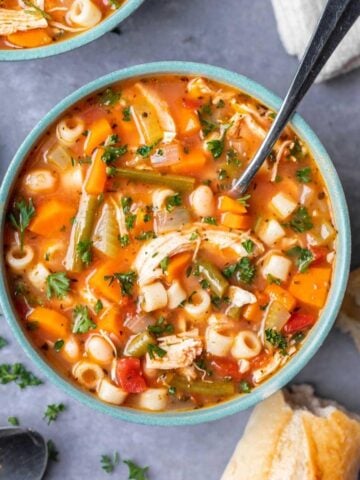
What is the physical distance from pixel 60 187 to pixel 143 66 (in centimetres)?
66

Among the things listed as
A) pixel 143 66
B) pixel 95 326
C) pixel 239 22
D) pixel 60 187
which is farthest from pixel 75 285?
pixel 239 22

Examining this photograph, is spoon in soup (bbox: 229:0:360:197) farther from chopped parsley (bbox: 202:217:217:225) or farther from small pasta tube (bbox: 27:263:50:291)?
small pasta tube (bbox: 27:263:50:291)

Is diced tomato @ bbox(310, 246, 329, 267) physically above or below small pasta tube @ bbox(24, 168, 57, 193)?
below

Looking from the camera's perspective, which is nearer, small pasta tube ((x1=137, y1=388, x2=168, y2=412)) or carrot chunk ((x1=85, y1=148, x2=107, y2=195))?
carrot chunk ((x1=85, y1=148, x2=107, y2=195))

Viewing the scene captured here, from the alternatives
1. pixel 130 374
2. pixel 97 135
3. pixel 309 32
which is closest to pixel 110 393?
pixel 130 374

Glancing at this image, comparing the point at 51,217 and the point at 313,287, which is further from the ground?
the point at 51,217

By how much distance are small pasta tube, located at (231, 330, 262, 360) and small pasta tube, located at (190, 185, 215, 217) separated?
57 centimetres

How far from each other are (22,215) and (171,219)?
2.20 ft

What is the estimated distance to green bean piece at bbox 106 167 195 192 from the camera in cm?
371

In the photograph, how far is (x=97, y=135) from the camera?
376 centimetres

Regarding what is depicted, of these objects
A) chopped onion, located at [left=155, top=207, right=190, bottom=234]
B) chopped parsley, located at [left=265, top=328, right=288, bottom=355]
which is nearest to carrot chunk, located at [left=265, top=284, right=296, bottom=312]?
chopped parsley, located at [left=265, top=328, right=288, bottom=355]

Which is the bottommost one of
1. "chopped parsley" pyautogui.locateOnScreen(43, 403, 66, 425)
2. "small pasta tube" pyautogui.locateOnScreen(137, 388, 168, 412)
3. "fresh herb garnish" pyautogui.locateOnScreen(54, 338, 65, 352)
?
"chopped parsley" pyautogui.locateOnScreen(43, 403, 66, 425)

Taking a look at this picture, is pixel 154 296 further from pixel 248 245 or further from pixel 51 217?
pixel 51 217

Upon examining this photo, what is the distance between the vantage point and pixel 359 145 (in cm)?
430
